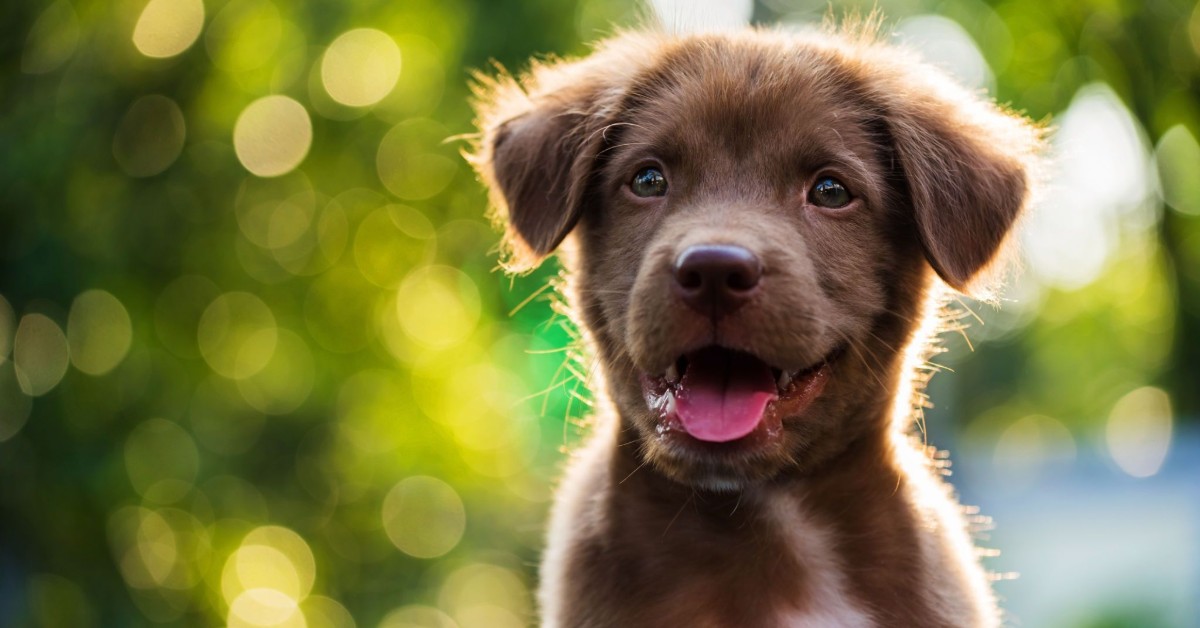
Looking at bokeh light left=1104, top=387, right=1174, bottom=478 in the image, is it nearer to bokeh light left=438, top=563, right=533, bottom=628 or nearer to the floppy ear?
bokeh light left=438, top=563, right=533, bottom=628

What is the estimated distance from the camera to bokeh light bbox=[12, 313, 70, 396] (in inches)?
319

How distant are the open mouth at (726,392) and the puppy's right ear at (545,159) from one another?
72 cm

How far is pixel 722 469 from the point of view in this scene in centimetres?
369

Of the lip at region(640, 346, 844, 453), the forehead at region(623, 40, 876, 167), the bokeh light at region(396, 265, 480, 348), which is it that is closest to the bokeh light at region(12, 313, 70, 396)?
the bokeh light at region(396, 265, 480, 348)

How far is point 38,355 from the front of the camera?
8164 mm

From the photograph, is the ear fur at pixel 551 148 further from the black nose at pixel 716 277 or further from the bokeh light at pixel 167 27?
the bokeh light at pixel 167 27

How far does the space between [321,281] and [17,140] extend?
2.53m

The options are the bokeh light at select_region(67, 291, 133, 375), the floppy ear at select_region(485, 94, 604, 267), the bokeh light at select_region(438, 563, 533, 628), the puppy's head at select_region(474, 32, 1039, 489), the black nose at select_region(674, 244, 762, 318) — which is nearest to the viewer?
the black nose at select_region(674, 244, 762, 318)

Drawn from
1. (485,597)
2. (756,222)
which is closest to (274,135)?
(485,597)

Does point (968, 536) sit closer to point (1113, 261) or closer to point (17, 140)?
point (17, 140)

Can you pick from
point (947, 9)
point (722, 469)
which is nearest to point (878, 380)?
point (722, 469)

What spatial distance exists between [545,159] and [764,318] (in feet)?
3.99

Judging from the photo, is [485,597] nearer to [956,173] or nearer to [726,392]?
[726,392]

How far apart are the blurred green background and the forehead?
2.91 m
